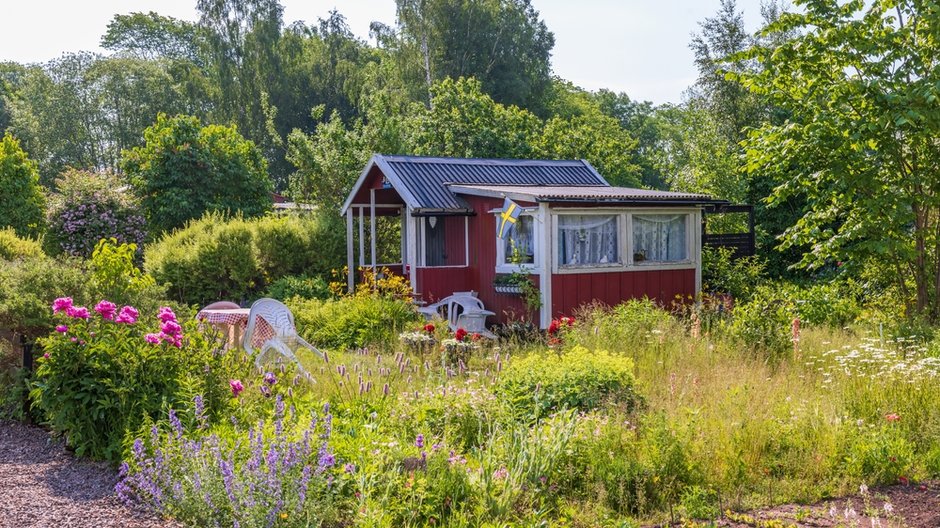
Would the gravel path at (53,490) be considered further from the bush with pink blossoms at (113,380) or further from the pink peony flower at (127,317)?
the pink peony flower at (127,317)

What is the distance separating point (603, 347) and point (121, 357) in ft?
18.0

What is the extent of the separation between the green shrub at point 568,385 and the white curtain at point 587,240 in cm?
716

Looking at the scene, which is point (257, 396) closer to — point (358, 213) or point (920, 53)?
point (920, 53)

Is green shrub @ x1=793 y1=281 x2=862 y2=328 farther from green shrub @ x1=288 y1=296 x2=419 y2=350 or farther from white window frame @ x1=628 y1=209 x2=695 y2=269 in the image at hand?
green shrub @ x1=288 y1=296 x2=419 y2=350

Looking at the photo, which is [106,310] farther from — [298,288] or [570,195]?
[298,288]

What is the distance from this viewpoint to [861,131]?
11227 mm

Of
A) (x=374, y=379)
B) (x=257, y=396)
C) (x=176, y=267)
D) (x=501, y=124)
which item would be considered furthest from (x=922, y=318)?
(x=501, y=124)

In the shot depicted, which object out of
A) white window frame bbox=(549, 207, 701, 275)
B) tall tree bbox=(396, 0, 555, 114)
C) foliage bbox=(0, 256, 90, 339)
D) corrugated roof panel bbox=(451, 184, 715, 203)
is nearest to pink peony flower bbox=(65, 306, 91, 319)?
foliage bbox=(0, 256, 90, 339)

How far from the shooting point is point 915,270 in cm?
1267

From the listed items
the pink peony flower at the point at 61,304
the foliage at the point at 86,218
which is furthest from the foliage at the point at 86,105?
the pink peony flower at the point at 61,304

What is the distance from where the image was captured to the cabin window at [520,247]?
1497 cm

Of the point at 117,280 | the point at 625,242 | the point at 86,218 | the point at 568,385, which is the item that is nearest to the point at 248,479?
the point at 568,385

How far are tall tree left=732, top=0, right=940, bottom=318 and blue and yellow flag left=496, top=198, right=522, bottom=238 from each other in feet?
12.8

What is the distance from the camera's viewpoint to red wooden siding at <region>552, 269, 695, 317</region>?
14719 mm
